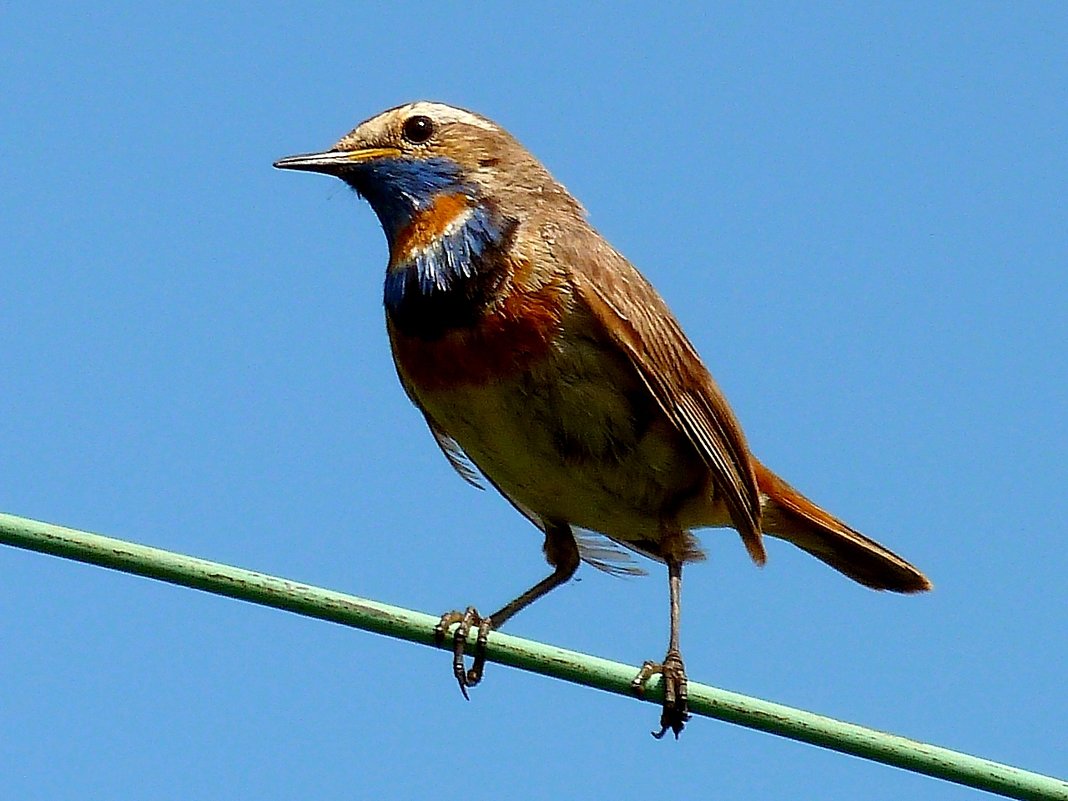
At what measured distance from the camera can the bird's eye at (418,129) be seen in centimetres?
665

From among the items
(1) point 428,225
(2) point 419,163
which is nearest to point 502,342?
(1) point 428,225

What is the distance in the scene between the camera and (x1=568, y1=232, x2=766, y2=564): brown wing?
20.2 ft

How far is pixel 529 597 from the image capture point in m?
7.10

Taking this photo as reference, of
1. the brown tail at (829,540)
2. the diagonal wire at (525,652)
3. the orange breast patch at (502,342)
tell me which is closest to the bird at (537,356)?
the orange breast patch at (502,342)

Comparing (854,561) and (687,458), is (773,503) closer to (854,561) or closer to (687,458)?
(854,561)

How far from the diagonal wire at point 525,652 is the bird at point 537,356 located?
1.72 meters

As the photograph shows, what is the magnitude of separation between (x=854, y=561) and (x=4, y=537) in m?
4.87

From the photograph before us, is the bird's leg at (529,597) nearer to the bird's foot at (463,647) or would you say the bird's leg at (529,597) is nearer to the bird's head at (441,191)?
the bird's foot at (463,647)

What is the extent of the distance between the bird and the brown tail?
1.29 ft

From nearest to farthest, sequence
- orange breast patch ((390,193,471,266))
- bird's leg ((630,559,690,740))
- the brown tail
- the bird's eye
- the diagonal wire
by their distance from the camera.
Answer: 1. the diagonal wire
2. bird's leg ((630,559,690,740))
3. orange breast patch ((390,193,471,266))
4. the bird's eye
5. the brown tail

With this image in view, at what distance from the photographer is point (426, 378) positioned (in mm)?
6199

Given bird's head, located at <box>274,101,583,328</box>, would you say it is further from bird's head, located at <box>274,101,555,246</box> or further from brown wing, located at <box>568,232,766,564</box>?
brown wing, located at <box>568,232,766,564</box>

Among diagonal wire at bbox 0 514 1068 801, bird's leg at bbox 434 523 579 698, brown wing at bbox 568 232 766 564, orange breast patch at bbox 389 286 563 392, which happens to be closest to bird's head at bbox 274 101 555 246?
brown wing at bbox 568 232 766 564

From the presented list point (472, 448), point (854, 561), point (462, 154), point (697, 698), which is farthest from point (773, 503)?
point (697, 698)
